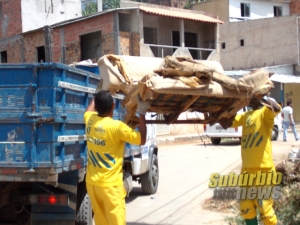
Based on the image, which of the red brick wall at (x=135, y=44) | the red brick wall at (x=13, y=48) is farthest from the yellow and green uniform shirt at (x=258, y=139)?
the red brick wall at (x=13, y=48)

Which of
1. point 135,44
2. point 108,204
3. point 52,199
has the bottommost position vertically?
point 52,199

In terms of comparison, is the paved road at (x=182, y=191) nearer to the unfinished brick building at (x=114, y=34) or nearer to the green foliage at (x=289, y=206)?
the green foliage at (x=289, y=206)

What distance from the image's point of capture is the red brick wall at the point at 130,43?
22.8m

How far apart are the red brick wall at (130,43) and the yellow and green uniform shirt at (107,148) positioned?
1850 centimetres

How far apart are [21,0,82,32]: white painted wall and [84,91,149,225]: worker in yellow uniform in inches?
974

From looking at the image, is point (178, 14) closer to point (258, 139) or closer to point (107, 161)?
point (258, 139)

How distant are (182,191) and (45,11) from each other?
73.5ft

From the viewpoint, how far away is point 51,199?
17.6 feet

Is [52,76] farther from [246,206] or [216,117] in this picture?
[246,206]

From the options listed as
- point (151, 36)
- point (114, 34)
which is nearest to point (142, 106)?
point (114, 34)

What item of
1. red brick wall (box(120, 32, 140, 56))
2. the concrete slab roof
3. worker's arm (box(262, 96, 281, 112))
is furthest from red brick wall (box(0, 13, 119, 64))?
worker's arm (box(262, 96, 281, 112))

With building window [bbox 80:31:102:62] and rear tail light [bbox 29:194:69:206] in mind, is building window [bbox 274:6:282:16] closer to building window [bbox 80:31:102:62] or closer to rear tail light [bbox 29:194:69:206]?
building window [bbox 80:31:102:62]

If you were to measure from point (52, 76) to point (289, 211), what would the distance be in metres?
3.59

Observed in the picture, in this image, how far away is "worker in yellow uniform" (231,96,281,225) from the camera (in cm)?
513
